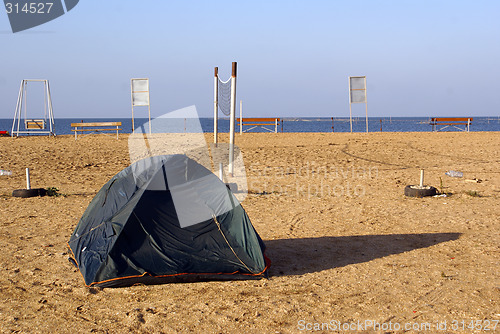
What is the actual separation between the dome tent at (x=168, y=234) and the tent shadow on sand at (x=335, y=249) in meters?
0.48

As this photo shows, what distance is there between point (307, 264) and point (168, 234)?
1839mm

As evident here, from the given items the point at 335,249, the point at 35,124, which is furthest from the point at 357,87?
the point at 335,249

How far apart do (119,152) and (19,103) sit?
11.3 metres

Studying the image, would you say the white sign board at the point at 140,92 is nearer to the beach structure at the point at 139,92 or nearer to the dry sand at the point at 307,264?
A: the beach structure at the point at 139,92

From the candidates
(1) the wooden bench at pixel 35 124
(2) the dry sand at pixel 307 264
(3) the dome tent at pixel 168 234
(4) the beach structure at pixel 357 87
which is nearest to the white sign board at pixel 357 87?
(4) the beach structure at pixel 357 87

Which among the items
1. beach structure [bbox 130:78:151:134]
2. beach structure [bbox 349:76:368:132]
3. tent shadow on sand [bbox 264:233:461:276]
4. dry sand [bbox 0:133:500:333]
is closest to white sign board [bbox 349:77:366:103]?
beach structure [bbox 349:76:368:132]

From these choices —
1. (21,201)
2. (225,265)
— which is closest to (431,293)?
(225,265)

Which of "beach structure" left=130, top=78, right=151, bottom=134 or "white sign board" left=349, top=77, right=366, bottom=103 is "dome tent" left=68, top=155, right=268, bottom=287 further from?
"white sign board" left=349, top=77, right=366, bottom=103

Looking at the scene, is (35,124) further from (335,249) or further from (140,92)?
(335,249)

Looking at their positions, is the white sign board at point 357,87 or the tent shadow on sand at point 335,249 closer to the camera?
the tent shadow on sand at point 335,249

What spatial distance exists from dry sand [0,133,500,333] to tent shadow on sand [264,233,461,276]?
2 centimetres

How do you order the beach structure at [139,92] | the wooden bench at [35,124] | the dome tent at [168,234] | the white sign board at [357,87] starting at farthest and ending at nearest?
the wooden bench at [35,124] → the white sign board at [357,87] → the beach structure at [139,92] → the dome tent at [168,234]

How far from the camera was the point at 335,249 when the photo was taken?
699cm

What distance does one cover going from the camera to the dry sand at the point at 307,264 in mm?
4672
